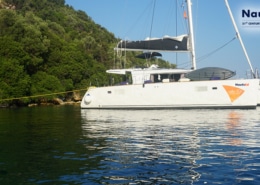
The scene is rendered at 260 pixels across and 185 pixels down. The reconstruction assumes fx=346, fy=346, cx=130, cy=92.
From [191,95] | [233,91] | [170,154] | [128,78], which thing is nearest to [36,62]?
[128,78]

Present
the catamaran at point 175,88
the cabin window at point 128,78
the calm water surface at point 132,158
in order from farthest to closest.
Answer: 1. the cabin window at point 128,78
2. the catamaran at point 175,88
3. the calm water surface at point 132,158

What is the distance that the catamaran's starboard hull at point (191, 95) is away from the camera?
34.1 meters

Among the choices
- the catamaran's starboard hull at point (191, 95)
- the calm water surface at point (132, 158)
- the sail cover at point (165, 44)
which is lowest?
the calm water surface at point (132, 158)

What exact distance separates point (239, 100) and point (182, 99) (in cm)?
559

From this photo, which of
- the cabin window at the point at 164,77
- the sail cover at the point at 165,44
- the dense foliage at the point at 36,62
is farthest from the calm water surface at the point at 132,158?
the dense foliage at the point at 36,62

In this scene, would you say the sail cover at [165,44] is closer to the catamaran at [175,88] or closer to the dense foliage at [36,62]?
the catamaran at [175,88]

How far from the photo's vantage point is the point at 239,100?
3428cm

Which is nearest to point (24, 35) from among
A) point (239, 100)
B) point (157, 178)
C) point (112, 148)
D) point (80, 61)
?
point (80, 61)

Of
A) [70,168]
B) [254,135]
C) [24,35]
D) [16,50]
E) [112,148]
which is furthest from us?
[24,35]

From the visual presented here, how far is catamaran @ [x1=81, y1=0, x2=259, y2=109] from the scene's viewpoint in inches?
1345

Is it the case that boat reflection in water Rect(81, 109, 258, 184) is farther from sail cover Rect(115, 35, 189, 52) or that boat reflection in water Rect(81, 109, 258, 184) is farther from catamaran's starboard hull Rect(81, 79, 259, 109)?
sail cover Rect(115, 35, 189, 52)

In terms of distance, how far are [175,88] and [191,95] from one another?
174 centimetres

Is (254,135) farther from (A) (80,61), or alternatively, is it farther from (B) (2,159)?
(A) (80,61)

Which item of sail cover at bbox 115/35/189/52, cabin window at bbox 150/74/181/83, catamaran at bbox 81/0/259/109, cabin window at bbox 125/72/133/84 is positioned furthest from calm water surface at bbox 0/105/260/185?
cabin window at bbox 125/72/133/84
